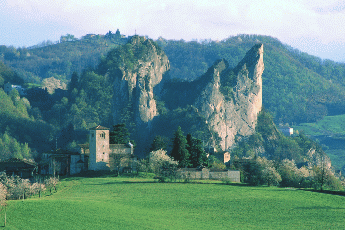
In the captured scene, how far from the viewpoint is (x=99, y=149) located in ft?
491

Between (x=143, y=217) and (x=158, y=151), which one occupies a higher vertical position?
(x=158, y=151)

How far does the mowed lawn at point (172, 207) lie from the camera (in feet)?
296

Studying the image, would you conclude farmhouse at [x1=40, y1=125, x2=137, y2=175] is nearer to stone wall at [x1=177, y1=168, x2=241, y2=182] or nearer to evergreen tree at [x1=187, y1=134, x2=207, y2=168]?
evergreen tree at [x1=187, y1=134, x2=207, y2=168]

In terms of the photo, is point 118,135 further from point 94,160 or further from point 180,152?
point 180,152

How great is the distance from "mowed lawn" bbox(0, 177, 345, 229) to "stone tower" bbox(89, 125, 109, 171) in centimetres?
1480

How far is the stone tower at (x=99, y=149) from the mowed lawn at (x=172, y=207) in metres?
14.8

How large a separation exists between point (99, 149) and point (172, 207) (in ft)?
153

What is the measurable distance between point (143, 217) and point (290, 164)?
82.3 metres

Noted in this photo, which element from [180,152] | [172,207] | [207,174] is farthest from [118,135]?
[172,207]

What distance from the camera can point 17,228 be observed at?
83750 mm

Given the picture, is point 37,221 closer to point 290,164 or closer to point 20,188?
point 20,188

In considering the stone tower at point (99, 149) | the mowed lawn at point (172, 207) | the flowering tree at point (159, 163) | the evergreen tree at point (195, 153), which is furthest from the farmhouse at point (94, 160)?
the mowed lawn at point (172, 207)

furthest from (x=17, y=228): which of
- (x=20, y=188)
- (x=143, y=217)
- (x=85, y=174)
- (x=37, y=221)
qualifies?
(x=85, y=174)

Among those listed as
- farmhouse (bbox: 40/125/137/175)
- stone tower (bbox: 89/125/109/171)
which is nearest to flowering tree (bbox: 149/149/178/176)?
farmhouse (bbox: 40/125/137/175)
